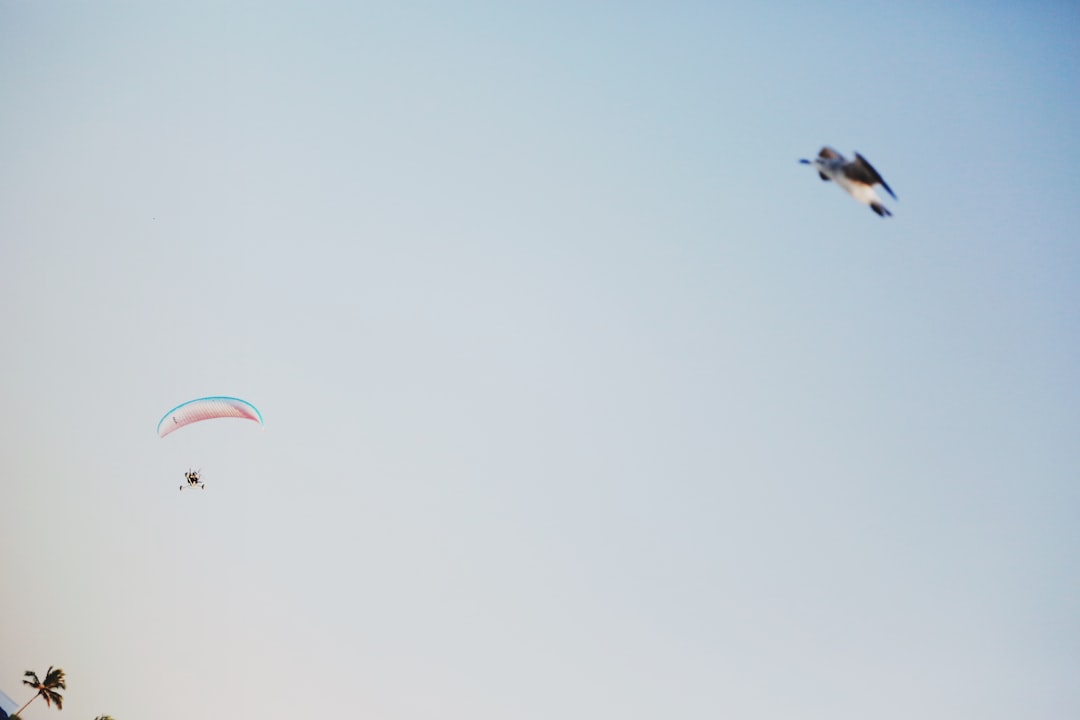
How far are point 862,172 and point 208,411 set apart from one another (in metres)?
31.0

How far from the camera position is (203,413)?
3055 cm

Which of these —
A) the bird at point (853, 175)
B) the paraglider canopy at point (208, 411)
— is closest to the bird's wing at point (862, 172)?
the bird at point (853, 175)

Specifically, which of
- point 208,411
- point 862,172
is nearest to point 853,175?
point 862,172

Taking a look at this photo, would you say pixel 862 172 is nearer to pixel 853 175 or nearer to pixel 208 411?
pixel 853 175

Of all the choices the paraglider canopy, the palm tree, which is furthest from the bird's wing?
the palm tree

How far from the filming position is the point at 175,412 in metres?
29.4

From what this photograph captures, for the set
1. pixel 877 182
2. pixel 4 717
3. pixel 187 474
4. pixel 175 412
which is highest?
pixel 877 182

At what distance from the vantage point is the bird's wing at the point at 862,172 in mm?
11008

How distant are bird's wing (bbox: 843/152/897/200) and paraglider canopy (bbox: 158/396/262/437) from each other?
93.6 ft

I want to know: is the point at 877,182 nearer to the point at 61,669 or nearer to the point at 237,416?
the point at 237,416

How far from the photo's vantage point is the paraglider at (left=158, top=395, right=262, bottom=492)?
95.9 ft

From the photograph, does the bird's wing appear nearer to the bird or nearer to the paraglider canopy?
the bird

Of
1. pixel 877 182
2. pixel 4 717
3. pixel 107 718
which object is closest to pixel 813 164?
pixel 877 182

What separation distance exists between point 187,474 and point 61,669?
3366cm
